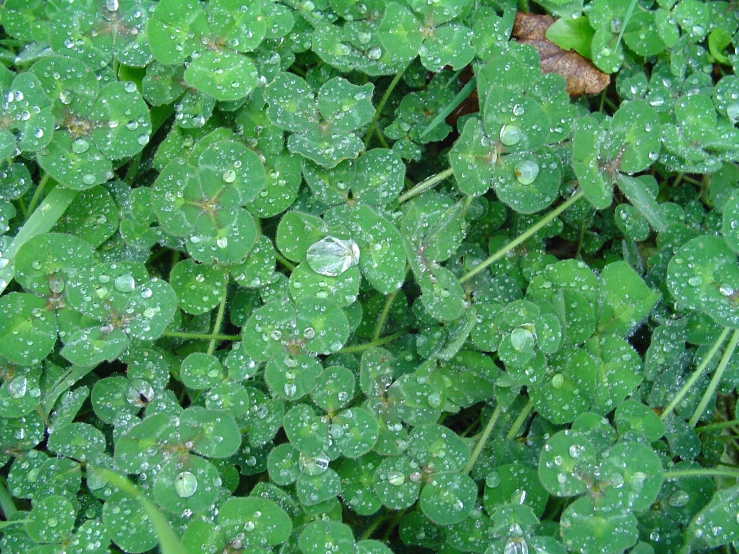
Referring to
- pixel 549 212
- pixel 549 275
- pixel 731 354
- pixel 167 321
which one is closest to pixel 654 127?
pixel 549 212

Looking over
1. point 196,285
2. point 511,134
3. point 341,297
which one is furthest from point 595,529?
point 196,285

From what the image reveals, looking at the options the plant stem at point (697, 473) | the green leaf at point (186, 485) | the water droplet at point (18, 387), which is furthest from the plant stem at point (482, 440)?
the water droplet at point (18, 387)

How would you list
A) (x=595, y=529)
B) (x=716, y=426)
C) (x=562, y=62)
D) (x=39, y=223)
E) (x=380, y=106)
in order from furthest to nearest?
(x=562, y=62)
(x=380, y=106)
(x=716, y=426)
(x=39, y=223)
(x=595, y=529)

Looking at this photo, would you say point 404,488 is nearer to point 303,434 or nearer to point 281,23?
point 303,434

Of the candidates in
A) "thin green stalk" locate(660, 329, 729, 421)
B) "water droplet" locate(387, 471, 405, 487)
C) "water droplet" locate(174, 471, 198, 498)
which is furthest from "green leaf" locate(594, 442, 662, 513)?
"water droplet" locate(174, 471, 198, 498)

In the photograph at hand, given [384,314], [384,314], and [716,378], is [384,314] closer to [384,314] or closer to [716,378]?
[384,314]

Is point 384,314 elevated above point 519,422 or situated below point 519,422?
above

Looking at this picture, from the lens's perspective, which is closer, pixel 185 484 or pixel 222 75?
pixel 185 484

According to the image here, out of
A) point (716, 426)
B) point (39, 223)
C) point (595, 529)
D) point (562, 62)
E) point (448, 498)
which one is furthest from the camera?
point (562, 62)
